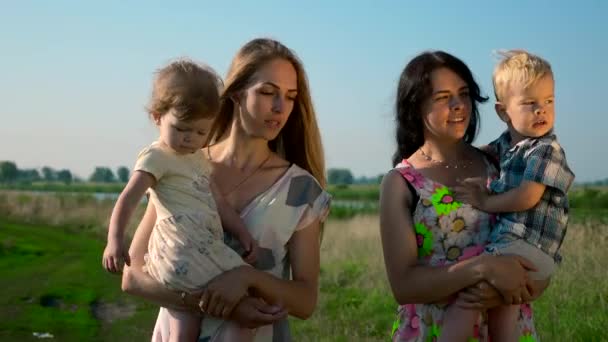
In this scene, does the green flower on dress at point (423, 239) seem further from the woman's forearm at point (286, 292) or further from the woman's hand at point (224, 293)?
the woman's hand at point (224, 293)

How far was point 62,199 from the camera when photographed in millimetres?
29391

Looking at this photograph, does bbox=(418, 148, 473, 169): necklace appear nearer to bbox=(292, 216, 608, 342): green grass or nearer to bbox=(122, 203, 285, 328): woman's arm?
bbox=(122, 203, 285, 328): woman's arm

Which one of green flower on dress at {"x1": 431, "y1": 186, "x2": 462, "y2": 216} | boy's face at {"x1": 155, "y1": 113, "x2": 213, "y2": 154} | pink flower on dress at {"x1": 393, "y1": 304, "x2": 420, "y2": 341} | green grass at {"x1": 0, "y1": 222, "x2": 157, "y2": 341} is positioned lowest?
green grass at {"x1": 0, "y1": 222, "x2": 157, "y2": 341}

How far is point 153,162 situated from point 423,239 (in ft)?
3.58

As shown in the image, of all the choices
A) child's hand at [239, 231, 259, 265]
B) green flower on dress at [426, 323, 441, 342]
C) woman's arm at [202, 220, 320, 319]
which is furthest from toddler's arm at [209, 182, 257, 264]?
green flower on dress at [426, 323, 441, 342]

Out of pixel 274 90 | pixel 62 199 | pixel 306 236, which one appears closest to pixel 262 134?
pixel 274 90

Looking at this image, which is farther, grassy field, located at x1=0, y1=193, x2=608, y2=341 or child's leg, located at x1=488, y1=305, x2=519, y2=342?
grassy field, located at x1=0, y1=193, x2=608, y2=341

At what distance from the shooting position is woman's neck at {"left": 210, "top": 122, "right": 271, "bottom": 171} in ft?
12.2

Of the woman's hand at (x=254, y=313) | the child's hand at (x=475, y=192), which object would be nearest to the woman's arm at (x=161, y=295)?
the woman's hand at (x=254, y=313)

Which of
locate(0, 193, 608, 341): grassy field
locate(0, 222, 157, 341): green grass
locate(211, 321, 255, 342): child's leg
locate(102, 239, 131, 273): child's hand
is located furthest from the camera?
locate(0, 222, 157, 341): green grass

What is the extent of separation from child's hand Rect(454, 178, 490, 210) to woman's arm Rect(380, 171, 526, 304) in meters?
0.23

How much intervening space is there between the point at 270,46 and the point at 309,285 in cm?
96

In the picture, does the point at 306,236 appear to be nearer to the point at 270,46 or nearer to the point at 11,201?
the point at 270,46

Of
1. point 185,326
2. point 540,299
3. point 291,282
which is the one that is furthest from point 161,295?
point 540,299
